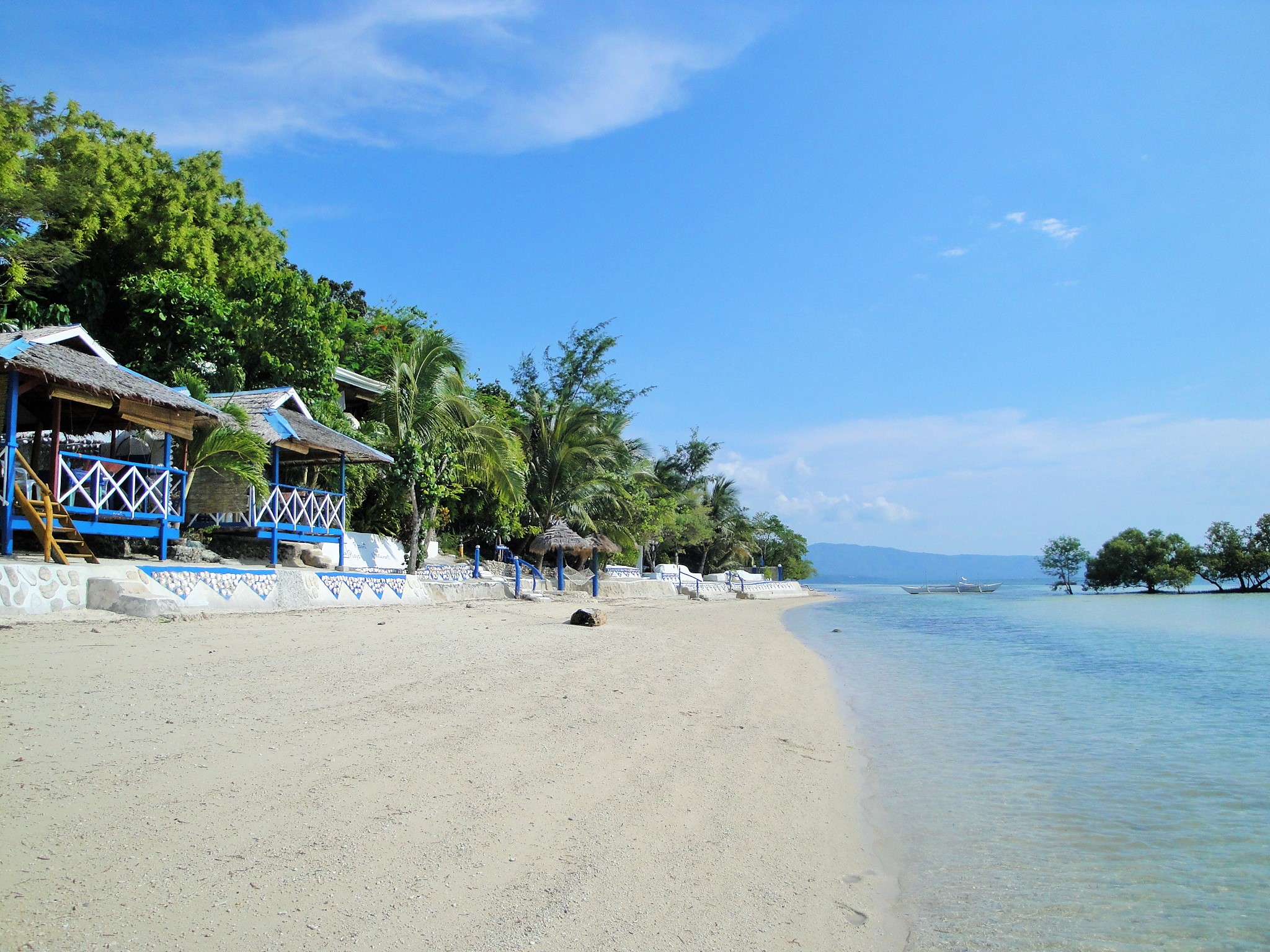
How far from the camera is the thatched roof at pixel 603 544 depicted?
22.1 metres

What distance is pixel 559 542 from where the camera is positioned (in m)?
20.2

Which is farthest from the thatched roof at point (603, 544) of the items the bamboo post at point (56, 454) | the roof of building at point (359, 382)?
the bamboo post at point (56, 454)

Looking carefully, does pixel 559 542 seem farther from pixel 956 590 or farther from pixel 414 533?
pixel 956 590

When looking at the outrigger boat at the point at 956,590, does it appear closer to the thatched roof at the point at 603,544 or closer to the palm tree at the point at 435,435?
the thatched roof at the point at 603,544

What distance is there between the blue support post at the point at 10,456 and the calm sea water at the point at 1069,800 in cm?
918

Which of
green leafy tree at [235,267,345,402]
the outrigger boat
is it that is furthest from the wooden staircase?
the outrigger boat

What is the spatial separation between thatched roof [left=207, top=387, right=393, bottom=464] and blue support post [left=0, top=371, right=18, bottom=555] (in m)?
3.37

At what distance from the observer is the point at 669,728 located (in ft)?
18.6

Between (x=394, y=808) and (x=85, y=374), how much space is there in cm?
832

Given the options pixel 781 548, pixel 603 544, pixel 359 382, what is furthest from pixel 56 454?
pixel 781 548

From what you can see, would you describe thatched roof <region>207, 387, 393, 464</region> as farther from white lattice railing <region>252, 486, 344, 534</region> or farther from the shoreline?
the shoreline

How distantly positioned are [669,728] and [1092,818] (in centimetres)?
275

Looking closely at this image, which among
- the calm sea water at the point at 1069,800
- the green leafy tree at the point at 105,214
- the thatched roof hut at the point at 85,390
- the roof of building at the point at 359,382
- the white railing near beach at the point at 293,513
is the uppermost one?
the green leafy tree at the point at 105,214

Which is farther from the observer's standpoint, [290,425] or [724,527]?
[724,527]
